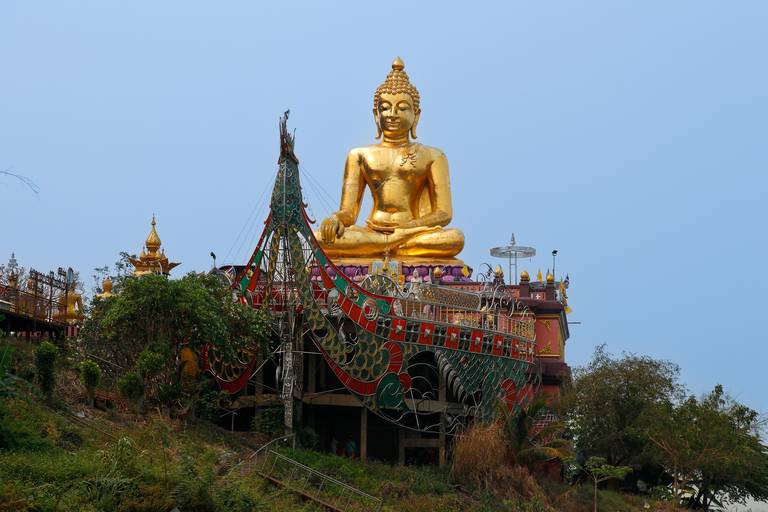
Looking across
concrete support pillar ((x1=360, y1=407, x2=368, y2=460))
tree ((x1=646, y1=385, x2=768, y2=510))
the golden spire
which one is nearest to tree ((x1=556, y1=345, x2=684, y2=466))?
tree ((x1=646, y1=385, x2=768, y2=510))

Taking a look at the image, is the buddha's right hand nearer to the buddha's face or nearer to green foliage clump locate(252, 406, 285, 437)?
the buddha's face

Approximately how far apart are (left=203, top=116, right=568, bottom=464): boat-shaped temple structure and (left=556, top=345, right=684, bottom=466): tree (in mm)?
1623

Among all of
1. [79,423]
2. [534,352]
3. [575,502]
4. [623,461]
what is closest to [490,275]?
[534,352]

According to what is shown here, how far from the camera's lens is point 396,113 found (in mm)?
29812

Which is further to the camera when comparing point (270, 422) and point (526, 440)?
point (526, 440)

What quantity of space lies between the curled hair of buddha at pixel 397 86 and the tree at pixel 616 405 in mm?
9361

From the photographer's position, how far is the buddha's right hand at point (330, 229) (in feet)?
82.7

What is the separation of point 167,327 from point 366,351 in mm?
4134

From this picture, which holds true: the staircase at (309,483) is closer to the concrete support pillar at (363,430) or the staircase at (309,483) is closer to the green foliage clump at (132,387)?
the green foliage clump at (132,387)

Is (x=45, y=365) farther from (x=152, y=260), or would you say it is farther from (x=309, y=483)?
(x=152, y=260)

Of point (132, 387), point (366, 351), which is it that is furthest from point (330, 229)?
point (132, 387)

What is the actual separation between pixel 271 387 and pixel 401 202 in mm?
8415

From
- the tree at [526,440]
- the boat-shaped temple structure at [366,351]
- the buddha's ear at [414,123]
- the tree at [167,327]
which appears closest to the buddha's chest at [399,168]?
the buddha's ear at [414,123]

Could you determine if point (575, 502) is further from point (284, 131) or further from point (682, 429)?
point (284, 131)
